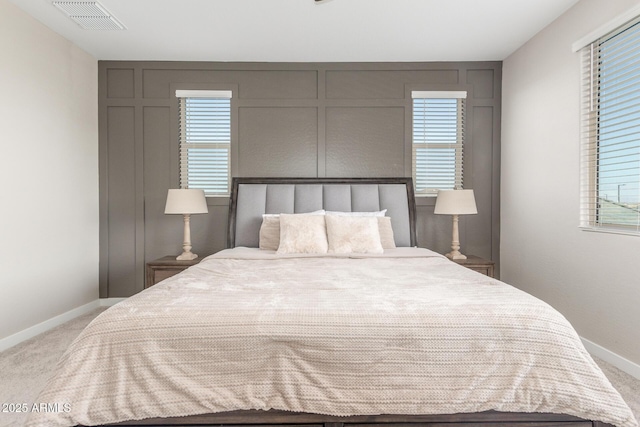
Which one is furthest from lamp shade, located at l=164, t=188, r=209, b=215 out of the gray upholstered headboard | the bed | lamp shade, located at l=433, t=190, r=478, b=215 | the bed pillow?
lamp shade, located at l=433, t=190, r=478, b=215

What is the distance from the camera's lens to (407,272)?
225 centimetres

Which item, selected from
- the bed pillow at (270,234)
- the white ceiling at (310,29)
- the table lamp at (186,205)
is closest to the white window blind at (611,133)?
the white ceiling at (310,29)

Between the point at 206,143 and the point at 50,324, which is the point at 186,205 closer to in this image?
the point at 206,143

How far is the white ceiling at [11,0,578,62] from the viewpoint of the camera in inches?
113

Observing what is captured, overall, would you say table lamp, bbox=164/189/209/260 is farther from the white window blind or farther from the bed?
the white window blind

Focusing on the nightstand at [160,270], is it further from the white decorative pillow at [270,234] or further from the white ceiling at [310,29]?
the white ceiling at [310,29]

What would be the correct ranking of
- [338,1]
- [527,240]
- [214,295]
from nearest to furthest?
[214,295] < [338,1] < [527,240]

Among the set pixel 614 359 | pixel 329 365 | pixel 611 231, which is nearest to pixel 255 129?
pixel 329 365

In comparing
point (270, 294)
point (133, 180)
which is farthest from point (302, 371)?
point (133, 180)

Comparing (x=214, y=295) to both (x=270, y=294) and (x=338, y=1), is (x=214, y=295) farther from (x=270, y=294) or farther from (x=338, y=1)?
(x=338, y=1)

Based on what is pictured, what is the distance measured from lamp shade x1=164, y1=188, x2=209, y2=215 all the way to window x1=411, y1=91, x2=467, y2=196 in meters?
2.36

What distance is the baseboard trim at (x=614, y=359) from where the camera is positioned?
2355mm

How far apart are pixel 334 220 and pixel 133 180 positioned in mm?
2397

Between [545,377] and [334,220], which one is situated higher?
[334,220]
